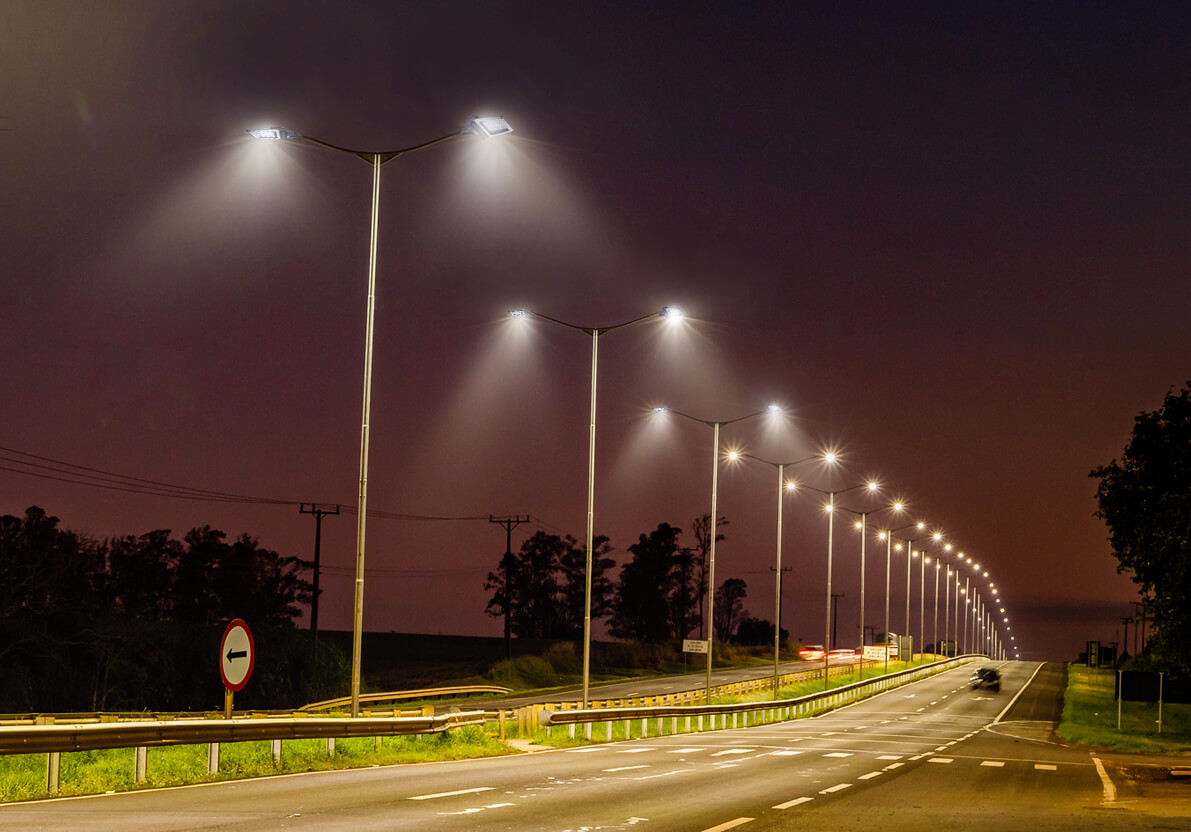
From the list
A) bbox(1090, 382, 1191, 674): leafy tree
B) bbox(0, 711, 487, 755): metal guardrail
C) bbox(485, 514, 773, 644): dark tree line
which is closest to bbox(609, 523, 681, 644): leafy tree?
bbox(485, 514, 773, 644): dark tree line

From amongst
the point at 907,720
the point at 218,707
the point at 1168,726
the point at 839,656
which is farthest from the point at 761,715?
the point at 839,656

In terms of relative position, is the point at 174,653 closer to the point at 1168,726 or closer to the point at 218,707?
the point at 218,707

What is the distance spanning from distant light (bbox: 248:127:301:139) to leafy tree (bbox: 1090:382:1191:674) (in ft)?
102

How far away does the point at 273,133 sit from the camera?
25047 millimetres

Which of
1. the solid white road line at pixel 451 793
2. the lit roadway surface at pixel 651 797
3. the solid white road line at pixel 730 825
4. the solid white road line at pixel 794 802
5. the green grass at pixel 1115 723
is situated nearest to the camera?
the lit roadway surface at pixel 651 797

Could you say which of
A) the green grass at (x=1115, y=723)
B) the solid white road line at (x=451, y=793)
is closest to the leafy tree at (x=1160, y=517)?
the green grass at (x=1115, y=723)

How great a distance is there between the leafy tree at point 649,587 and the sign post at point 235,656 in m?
144

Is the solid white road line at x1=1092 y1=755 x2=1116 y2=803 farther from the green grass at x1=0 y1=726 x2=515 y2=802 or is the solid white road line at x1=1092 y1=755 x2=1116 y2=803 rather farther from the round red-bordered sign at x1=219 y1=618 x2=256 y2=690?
the round red-bordered sign at x1=219 y1=618 x2=256 y2=690

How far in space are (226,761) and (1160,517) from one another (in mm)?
35748

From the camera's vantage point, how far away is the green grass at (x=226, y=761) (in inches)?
626

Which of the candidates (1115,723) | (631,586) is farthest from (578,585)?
(1115,723)

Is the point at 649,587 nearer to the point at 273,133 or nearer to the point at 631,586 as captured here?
the point at 631,586

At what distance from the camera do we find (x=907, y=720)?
59.2 metres

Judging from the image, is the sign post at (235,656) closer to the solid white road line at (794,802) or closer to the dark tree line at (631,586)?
the solid white road line at (794,802)
